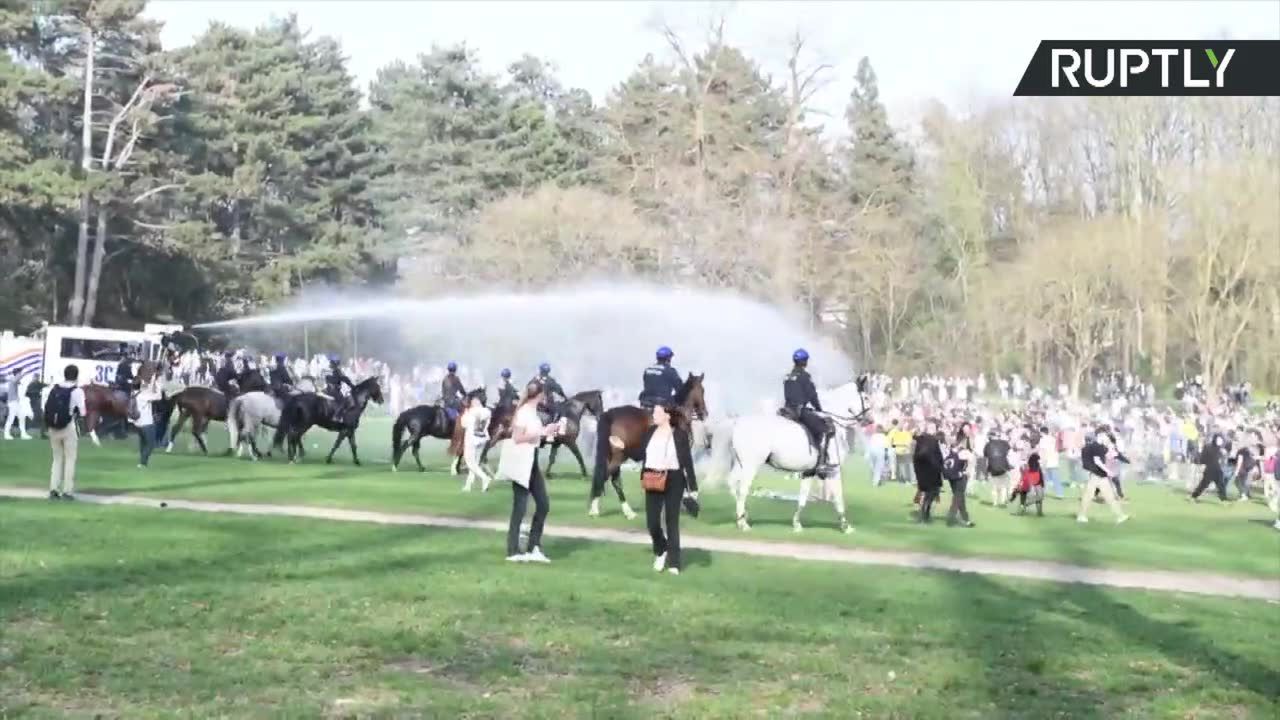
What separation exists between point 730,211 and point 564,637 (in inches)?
2135

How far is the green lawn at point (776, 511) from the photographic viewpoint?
23.1 metres

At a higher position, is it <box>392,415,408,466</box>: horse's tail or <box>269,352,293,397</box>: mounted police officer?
<box>269,352,293,397</box>: mounted police officer

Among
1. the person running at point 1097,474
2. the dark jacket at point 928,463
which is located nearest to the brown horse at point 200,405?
the dark jacket at point 928,463

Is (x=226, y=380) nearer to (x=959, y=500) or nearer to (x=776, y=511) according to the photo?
(x=776, y=511)

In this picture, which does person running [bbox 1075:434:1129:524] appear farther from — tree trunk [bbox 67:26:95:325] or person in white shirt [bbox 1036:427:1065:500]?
tree trunk [bbox 67:26:95:325]

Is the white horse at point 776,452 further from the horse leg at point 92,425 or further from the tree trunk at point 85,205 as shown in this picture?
the tree trunk at point 85,205

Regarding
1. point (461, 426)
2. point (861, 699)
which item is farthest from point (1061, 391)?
point (861, 699)

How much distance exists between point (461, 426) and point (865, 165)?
52456 millimetres

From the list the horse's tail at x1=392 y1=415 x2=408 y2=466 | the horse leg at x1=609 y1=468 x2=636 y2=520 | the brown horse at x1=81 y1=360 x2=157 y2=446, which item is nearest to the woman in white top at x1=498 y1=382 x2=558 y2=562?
the horse leg at x1=609 y1=468 x2=636 y2=520

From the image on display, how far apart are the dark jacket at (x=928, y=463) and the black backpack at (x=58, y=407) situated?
1427 centimetres

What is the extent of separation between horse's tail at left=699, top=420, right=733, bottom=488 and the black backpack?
12.6 metres

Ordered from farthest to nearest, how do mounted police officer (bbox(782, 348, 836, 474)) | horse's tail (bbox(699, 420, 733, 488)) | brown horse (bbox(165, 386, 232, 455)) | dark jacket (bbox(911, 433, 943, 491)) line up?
brown horse (bbox(165, 386, 232, 455))
horse's tail (bbox(699, 420, 733, 488))
dark jacket (bbox(911, 433, 943, 491))
mounted police officer (bbox(782, 348, 836, 474))

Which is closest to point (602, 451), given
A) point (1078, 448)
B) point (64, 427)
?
point (64, 427)

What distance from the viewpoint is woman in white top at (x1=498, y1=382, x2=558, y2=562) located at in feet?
57.1
